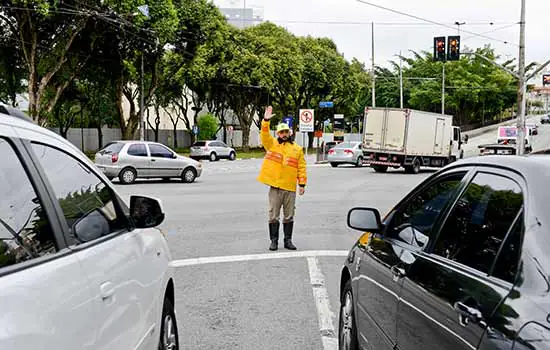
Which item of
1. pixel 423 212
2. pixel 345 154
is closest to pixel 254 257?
pixel 423 212

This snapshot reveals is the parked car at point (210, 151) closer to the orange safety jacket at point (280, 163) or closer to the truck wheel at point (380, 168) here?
the truck wheel at point (380, 168)

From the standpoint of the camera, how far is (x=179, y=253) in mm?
9688

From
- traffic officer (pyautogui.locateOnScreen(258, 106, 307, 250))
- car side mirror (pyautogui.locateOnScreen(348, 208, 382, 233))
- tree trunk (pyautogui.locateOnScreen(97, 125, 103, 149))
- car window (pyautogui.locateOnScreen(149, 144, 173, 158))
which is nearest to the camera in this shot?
car side mirror (pyautogui.locateOnScreen(348, 208, 382, 233))

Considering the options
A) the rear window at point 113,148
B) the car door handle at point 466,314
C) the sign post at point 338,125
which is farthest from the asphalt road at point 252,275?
the sign post at point 338,125

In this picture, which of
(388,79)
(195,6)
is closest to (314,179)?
(195,6)

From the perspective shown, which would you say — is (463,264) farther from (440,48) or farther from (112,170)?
(440,48)

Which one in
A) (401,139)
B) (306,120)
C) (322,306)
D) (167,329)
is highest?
(306,120)

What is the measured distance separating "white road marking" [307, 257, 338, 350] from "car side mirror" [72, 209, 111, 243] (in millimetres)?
2699

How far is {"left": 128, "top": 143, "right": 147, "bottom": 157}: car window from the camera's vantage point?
76.7ft

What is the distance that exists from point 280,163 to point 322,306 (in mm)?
3295

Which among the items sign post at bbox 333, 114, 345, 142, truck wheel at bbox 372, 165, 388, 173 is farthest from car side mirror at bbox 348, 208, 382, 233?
sign post at bbox 333, 114, 345, 142

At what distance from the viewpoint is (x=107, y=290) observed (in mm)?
2881

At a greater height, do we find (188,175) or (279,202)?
(279,202)

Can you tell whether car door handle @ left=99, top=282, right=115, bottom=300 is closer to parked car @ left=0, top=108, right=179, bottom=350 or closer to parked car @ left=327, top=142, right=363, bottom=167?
parked car @ left=0, top=108, right=179, bottom=350
